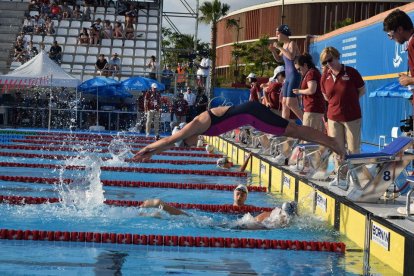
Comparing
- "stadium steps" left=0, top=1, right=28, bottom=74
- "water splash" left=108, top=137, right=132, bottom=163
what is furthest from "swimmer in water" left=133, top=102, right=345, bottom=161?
"stadium steps" left=0, top=1, right=28, bottom=74

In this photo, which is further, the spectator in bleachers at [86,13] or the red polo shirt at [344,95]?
the spectator in bleachers at [86,13]

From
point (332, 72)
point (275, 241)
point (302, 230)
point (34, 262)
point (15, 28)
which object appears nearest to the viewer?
point (34, 262)

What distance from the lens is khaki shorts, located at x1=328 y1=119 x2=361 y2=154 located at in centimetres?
814

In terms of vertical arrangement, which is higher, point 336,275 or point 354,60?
point 354,60

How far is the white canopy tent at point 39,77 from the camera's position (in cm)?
2295

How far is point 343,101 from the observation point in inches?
323

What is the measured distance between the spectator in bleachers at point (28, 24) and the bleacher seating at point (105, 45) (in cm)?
26

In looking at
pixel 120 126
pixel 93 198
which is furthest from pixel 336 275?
pixel 120 126

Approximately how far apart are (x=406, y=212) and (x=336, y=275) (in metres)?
0.81

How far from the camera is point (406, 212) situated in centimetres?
618

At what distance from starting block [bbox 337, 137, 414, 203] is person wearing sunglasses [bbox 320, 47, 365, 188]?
977 mm

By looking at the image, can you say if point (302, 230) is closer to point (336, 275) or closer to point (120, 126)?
point (336, 275)

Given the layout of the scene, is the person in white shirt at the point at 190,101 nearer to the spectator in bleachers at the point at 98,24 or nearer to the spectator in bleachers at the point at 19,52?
the spectator in bleachers at the point at 98,24

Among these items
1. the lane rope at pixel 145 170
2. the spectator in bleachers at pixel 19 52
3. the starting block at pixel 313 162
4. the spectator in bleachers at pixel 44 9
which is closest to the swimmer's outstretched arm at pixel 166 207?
the starting block at pixel 313 162
